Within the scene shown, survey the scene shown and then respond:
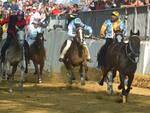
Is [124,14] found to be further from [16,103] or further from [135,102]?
[16,103]

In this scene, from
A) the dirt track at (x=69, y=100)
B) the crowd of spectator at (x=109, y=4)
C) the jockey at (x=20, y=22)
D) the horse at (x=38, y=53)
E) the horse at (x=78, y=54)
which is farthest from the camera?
the horse at (x=38, y=53)

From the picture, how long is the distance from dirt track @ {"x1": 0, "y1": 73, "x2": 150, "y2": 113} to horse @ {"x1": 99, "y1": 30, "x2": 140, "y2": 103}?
671 millimetres

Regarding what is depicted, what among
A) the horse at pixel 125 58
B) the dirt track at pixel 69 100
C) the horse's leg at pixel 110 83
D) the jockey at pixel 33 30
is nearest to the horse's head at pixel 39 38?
the jockey at pixel 33 30

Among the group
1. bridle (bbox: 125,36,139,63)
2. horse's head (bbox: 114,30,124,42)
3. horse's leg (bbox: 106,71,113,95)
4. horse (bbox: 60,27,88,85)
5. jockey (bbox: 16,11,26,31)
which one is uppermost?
jockey (bbox: 16,11,26,31)

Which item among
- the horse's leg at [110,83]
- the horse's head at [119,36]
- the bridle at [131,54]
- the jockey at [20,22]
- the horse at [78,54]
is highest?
the jockey at [20,22]

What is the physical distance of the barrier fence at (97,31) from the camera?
910 inches

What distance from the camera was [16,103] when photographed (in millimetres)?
16375

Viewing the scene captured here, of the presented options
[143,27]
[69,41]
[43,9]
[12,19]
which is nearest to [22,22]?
[12,19]

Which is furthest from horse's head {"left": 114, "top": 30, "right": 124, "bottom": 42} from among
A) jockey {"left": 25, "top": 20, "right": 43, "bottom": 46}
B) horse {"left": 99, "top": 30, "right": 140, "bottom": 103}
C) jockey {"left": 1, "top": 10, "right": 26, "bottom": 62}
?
jockey {"left": 25, "top": 20, "right": 43, "bottom": 46}

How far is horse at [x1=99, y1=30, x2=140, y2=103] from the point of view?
17.5 metres

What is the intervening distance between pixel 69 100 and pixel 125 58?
2.21 meters

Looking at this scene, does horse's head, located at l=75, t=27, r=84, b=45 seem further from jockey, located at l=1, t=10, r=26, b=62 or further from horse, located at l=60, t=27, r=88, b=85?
jockey, located at l=1, t=10, r=26, b=62

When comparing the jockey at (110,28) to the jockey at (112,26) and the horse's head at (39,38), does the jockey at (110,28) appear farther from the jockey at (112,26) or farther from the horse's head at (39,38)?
the horse's head at (39,38)

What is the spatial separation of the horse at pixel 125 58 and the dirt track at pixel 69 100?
26.4 inches
